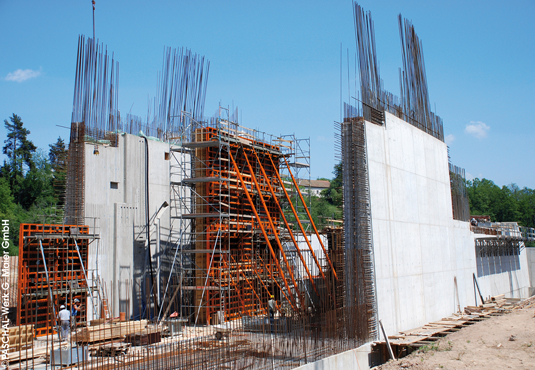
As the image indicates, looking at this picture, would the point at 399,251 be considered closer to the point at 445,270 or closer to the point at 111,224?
the point at 445,270

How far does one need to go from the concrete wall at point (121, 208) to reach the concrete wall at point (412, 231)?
10.9m

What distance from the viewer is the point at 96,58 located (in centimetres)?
2156

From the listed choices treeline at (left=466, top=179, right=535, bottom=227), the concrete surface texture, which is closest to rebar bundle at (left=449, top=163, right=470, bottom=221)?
the concrete surface texture

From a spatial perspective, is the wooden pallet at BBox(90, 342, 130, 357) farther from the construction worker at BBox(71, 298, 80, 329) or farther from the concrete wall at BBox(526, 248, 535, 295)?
the concrete wall at BBox(526, 248, 535, 295)

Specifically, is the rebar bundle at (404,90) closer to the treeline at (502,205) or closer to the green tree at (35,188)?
the green tree at (35,188)

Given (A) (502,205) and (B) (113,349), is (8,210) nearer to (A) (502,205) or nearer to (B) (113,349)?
(B) (113,349)

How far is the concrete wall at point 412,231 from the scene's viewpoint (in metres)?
15.7

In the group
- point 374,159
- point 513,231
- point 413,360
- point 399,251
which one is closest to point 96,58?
point 374,159

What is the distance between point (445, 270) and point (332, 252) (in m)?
7.07

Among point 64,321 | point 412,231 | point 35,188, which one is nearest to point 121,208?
point 64,321

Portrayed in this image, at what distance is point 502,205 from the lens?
294 feet

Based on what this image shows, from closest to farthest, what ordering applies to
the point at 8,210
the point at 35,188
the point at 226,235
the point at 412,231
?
the point at 412,231, the point at 226,235, the point at 8,210, the point at 35,188

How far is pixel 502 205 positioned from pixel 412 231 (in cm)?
8222

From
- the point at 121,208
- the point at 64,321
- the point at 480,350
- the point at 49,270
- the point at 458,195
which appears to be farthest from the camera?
the point at 458,195
